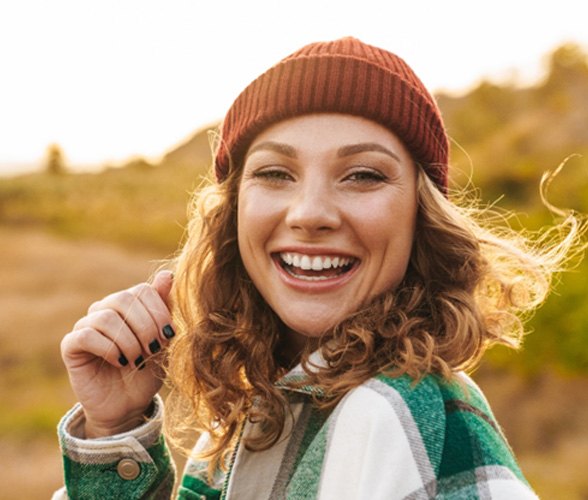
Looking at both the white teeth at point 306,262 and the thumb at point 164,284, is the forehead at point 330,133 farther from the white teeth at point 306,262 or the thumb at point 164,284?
the thumb at point 164,284

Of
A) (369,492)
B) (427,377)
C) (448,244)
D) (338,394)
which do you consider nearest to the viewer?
(369,492)

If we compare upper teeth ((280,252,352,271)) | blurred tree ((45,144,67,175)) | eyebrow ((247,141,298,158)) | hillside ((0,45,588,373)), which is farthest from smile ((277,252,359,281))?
blurred tree ((45,144,67,175))

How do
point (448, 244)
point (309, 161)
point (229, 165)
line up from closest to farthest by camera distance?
point (309, 161) → point (448, 244) → point (229, 165)

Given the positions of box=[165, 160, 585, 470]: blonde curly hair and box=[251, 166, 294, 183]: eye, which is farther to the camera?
box=[251, 166, 294, 183]: eye

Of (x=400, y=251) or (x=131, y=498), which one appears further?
(x=131, y=498)

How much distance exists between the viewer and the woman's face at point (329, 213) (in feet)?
5.38

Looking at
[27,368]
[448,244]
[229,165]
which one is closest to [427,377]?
[448,244]

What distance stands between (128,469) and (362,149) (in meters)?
1.00

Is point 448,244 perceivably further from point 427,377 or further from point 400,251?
point 427,377

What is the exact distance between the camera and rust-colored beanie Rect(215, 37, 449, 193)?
1692mm

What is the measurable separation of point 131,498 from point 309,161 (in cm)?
98

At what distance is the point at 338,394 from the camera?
5.06 feet

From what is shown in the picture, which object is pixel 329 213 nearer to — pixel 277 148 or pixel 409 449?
pixel 277 148

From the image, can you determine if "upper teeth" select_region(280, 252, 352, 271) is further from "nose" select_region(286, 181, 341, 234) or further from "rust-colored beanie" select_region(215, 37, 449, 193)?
"rust-colored beanie" select_region(215, 37, 449, 193)
